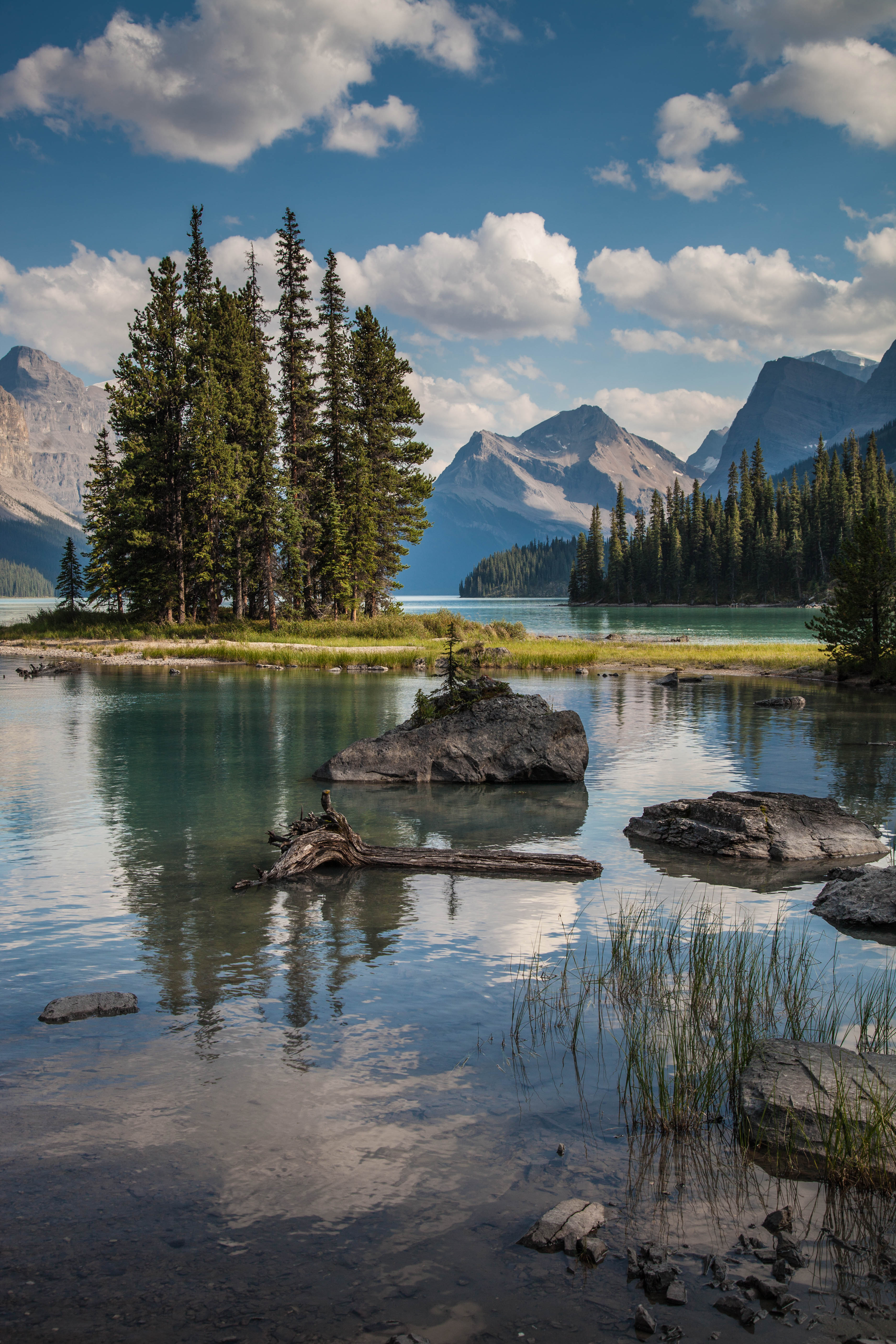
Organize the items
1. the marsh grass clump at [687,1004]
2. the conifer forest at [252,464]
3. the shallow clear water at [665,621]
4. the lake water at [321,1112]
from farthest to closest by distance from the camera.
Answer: the shallow clear water at [665,621]
the conifer forest at [252,464]
the marsh grass clump at [687,1004]
the lake water at [321,1112]

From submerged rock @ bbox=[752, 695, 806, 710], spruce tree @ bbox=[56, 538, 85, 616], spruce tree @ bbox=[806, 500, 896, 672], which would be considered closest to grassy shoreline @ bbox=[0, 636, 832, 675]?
spruce tree @ bbox=[806, 500, 896, 672]

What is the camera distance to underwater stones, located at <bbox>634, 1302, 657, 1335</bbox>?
3832 mm

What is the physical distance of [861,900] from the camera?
1003cm

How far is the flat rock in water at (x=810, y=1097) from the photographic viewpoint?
516cm

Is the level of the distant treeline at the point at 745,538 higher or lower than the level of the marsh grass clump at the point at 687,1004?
higher

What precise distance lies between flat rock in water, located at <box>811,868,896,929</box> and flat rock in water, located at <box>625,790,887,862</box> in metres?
1.84

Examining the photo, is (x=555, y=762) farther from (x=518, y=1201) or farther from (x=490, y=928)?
(x=518, y=1201)

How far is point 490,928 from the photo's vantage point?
9.65 metres

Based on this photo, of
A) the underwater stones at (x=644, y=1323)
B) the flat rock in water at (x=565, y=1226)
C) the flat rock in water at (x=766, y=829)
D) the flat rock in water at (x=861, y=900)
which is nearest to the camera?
the underwater stones at (x=644, y=1323)

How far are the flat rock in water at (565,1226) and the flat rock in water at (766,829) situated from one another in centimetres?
872

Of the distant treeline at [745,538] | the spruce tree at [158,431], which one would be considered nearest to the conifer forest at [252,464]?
the spruce tree at [158,431]

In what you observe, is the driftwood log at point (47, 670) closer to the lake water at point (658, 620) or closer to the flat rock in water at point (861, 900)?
→ the lake water at point (658, 620)

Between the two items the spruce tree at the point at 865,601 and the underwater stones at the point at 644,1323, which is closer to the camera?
the underwater stones at the point at 644,1323

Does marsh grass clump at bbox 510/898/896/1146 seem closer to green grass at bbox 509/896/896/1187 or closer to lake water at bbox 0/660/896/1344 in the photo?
green grass at bbox 509/896/896/1187
